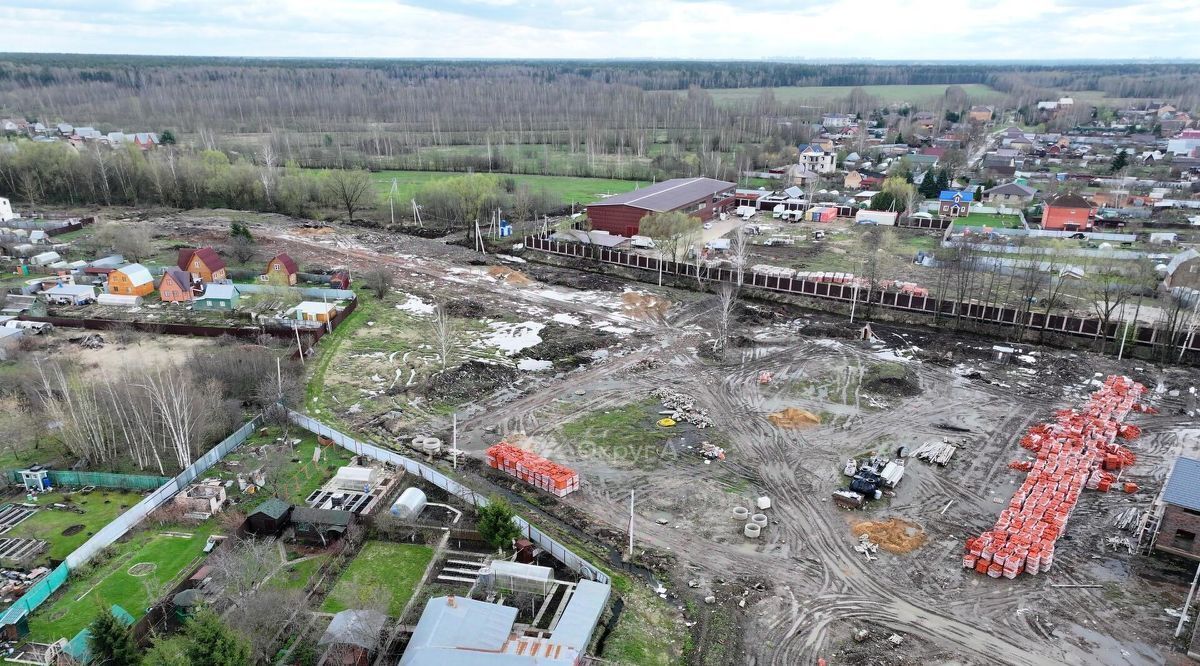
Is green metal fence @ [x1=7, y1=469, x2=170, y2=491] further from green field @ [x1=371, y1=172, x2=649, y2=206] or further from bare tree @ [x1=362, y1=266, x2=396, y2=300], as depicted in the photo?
green field @ [x1=371, y1=172, x2=649, y2=206]

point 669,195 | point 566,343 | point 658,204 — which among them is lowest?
point 566,343

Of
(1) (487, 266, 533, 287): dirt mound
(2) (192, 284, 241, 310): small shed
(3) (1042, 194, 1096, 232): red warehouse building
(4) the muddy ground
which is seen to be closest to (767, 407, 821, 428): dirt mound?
(4) the muddy ground

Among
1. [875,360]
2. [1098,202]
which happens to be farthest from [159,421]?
[1098,202]

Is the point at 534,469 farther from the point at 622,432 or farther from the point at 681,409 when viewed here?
the point at 681,409

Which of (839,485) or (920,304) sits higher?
(920,304)

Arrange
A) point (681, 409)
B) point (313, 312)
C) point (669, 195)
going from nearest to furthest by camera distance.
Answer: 1. point (681, 409)
2. point (313, 312)
3. point (669, 195)

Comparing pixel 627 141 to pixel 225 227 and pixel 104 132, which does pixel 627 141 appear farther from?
pixel 104 132

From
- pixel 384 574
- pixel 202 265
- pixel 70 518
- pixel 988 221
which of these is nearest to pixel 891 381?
pixel 384 574
